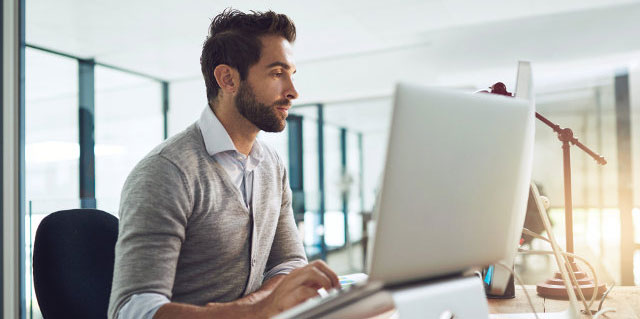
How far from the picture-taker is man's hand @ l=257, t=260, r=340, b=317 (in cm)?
75

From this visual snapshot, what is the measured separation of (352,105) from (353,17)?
269 centimetres

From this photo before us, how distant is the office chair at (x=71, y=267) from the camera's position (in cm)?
105

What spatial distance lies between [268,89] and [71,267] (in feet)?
1.98

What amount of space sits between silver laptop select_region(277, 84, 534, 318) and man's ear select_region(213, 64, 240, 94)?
75 cm

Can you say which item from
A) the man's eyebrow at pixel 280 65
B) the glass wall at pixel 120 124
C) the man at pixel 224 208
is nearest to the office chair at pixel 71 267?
the man at pixel 224 208

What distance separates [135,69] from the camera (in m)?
4.84

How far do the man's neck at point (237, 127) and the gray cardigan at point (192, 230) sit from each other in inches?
2.9

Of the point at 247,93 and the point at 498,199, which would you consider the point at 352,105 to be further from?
the point at 498,199

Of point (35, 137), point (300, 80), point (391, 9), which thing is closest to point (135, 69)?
point (300, 80)

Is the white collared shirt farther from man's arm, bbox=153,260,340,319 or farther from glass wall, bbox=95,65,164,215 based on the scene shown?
glass wall, bbox=95,65,164,215

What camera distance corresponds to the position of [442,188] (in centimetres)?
62

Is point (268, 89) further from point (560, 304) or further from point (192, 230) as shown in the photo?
point (560, 304)

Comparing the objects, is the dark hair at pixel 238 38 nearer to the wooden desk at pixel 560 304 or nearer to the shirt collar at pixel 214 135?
the shirt collar at pixel 214 135

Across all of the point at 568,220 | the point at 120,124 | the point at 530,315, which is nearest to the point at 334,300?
the point at 530,315
